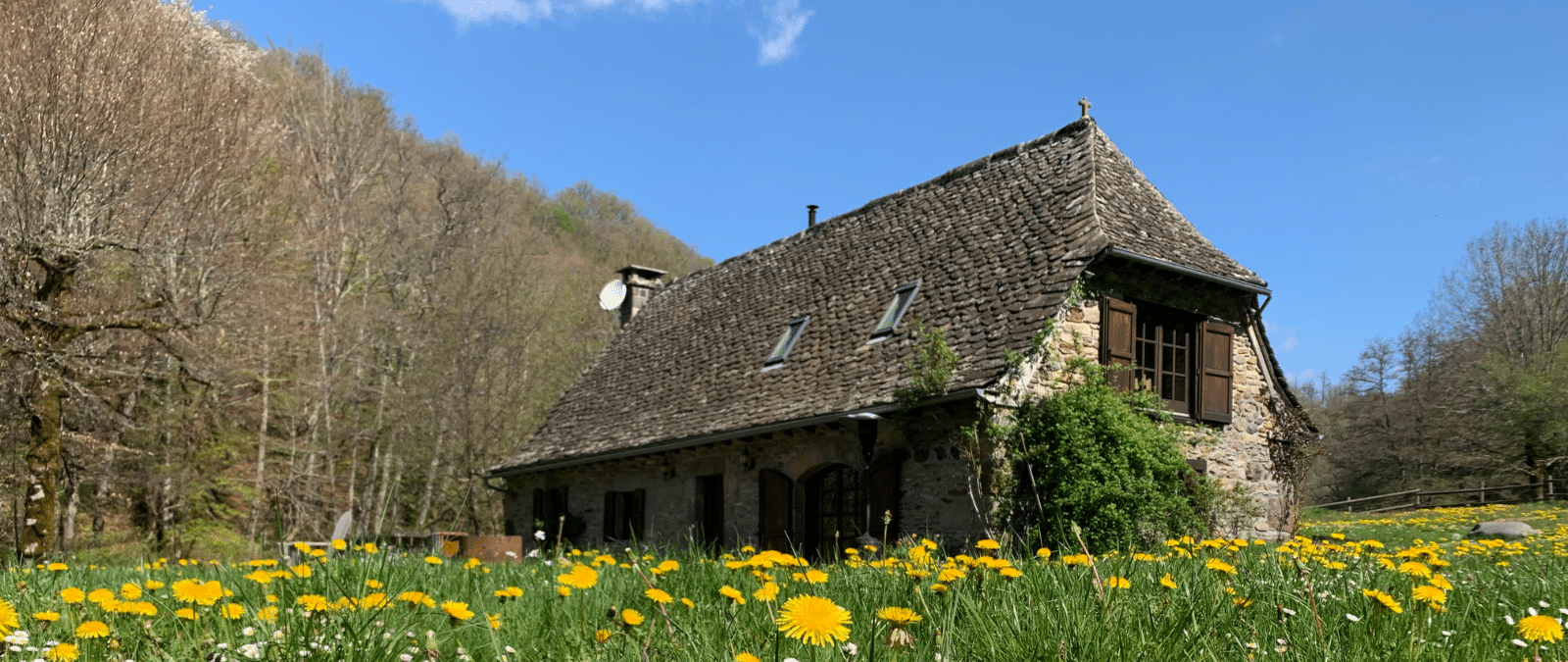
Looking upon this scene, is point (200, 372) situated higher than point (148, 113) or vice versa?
point (148, 113)

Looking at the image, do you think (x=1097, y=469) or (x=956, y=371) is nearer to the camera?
(x=1097, y=469)

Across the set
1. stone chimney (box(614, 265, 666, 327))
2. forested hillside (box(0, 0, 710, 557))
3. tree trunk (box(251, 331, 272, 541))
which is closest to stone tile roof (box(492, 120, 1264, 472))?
stone chimney (box(614, 265, 666, 327))

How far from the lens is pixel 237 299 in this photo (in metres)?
17.5

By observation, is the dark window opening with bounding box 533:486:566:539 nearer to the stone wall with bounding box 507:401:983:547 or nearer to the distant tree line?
the stone wall with bounding box 507:401:983:547

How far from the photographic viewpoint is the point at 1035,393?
38.7 feet

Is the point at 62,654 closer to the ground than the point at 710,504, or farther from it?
farther from it

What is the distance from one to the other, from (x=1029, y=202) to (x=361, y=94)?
67.7 ft

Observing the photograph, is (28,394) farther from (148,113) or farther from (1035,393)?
(1035,393)

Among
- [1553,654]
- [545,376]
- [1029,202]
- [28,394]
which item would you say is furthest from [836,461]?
[545,376]

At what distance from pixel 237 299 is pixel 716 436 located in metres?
9.01

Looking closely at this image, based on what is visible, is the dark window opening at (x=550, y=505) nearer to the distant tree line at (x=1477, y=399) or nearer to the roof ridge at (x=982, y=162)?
the roof ridge at (x=982, y=162)

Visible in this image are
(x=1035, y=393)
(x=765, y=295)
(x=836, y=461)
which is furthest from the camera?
(x=765, y=295)

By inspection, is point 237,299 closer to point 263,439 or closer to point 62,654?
point 263,439

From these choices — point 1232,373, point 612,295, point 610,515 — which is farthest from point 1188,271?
point 612,295
